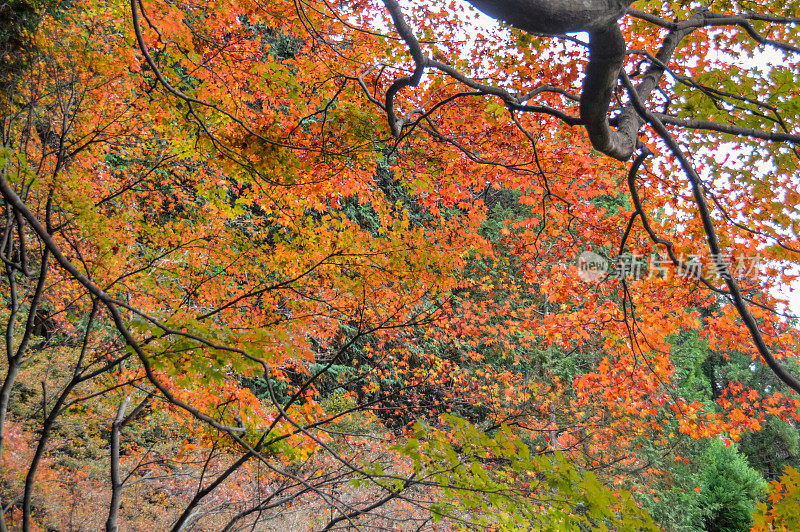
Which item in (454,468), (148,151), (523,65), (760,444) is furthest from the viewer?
(760,444)

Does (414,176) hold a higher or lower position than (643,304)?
higher

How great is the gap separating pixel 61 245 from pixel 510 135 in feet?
18.3

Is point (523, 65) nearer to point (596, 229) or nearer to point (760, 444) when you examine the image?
point (596, 229)

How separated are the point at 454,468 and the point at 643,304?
462cm

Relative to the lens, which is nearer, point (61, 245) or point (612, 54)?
point (612, 54)

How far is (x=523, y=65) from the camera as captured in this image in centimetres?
493

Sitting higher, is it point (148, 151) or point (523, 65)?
point (148, 151)

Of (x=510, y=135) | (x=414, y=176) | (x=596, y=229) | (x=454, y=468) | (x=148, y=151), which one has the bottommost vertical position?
(x=454, y=468)

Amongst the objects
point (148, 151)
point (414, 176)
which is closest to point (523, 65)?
point (414, 176)

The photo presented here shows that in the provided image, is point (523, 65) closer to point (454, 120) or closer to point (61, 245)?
point (454, 120)

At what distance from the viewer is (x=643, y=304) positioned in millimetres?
5664

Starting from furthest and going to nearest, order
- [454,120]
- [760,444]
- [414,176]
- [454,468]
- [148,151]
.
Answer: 1. [760,444]
2. [148,151]
3. [454,120]
4. [414,176]
5. [454,468]

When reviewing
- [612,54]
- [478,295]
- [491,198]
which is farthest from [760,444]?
[612,54]

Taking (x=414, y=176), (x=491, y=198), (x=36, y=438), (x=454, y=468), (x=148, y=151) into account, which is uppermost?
(x=491, y=198)
